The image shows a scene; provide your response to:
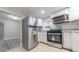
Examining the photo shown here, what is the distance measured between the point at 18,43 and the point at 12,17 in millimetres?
357

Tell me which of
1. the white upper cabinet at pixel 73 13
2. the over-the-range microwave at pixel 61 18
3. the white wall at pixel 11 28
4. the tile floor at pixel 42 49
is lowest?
the tile floor at pixel 42 49

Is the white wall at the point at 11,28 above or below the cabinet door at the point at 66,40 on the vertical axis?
above

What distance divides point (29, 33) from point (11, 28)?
25 cm

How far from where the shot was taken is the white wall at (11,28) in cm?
104

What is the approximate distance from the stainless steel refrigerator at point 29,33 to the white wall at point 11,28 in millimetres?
76

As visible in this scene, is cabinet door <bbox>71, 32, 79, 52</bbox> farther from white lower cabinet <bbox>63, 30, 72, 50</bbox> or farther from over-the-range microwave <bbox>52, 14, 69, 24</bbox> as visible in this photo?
over-the-range microwave <bbox>52, 14, 69, 24</bbox>

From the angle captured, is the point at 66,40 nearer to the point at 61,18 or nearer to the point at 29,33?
the point at 61,18

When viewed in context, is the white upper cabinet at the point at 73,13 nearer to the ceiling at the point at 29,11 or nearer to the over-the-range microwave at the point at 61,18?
the over-the-range microwave at the point at 61,18

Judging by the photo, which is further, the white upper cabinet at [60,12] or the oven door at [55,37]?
the oven door at [55,37]

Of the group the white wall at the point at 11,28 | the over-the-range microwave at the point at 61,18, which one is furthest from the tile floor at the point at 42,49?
the over-the-range microwave at the point at 61,18

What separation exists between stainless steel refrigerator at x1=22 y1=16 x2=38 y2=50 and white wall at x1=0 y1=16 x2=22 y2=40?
0.25 feet

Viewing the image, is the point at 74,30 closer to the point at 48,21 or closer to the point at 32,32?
the point at 48,21

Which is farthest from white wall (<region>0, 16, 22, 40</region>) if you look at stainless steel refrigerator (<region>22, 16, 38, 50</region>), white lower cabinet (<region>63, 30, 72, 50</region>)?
white lower cabinet (<region>63, 30, 72, 50</region>)

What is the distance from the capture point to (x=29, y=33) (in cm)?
106
